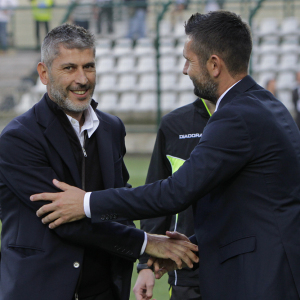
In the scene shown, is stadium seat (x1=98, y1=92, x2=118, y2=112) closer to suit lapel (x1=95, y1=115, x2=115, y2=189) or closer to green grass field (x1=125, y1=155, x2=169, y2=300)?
green grass field (x1=125, y1=155, x2=169, y2=300)

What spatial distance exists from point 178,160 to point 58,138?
35.0 inches

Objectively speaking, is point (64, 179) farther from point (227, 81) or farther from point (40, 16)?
point (40, 16)

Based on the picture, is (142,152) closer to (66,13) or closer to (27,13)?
(66,13)

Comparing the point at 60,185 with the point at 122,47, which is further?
the point at 122,47

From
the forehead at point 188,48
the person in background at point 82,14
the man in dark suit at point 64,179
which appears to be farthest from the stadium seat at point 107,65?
the forehead at point 188,48

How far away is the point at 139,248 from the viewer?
8.86ft

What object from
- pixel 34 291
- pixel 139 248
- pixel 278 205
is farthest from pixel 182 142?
pixel 34 291

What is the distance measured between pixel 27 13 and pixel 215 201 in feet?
38.3

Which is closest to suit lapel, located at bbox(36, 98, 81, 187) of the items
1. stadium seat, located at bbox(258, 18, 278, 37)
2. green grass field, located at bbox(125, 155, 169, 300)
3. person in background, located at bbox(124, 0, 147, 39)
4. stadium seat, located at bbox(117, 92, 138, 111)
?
green grass field, located at bbox(125, 155, 169, 300)

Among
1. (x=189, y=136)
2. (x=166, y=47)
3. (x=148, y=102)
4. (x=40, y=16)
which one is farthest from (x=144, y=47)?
(x=189, y=136)

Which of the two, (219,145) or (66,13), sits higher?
(66,13)

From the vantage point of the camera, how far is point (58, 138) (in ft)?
8.43

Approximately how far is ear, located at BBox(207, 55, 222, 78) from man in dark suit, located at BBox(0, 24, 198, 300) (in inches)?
25.0

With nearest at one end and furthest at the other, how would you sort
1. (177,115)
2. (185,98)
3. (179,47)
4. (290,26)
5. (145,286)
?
(145,286) < (177,115) < (185,98) < (179,47) < (290,26)
